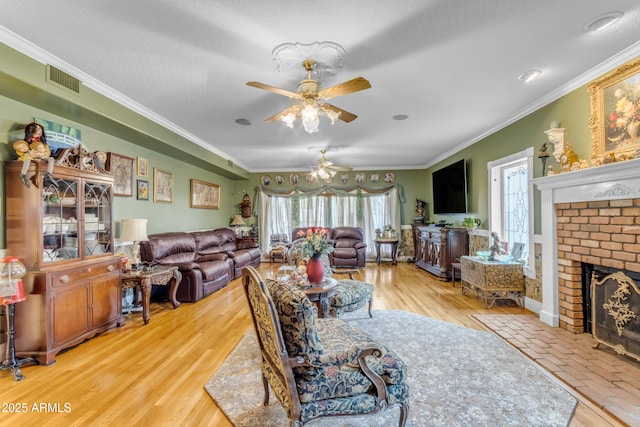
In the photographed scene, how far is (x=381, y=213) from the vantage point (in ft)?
27.7

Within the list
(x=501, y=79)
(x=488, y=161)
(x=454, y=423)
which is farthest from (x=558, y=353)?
(x=488, y=161)

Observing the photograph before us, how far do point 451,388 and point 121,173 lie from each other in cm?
474

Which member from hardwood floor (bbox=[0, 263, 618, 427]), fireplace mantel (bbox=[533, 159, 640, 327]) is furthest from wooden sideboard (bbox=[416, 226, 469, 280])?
fireplace mantel (bbox=[533, 159, 640, 327])

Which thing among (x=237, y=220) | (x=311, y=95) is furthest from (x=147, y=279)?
(x=237, y=220)

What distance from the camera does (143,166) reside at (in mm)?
4730

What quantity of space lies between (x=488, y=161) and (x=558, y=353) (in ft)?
10.6

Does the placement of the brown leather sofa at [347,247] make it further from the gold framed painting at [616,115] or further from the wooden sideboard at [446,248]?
the gold framed painting at [616,115]

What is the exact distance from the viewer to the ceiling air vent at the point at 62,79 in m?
2.65

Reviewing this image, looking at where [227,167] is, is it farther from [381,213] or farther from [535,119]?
[535,119]

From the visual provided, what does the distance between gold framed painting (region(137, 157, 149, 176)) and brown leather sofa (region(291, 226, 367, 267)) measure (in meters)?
3.26

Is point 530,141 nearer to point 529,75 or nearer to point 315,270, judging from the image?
point 529,75

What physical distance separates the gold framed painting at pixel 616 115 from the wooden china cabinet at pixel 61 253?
17.2ft

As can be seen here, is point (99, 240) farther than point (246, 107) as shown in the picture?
No

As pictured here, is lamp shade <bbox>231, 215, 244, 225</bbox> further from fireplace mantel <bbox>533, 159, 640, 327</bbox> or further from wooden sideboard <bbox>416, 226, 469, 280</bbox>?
fireplace mantel <bbox>533, 159, 640, 327</bbox>
